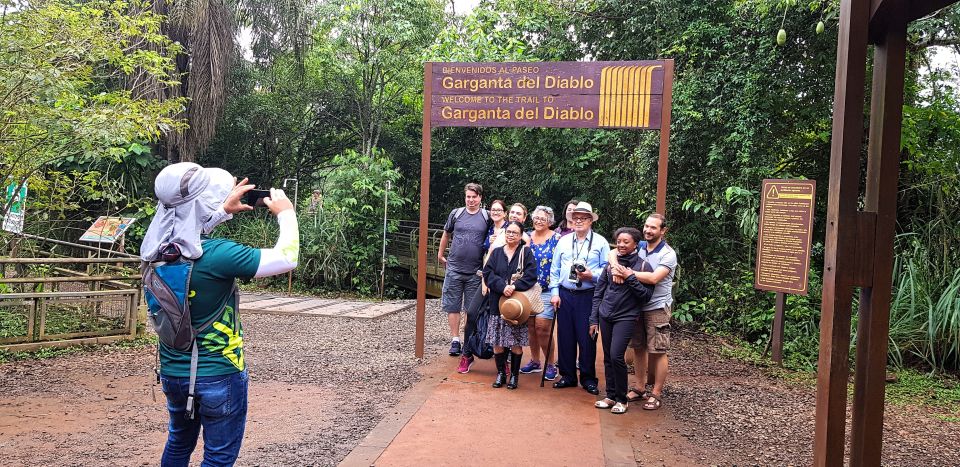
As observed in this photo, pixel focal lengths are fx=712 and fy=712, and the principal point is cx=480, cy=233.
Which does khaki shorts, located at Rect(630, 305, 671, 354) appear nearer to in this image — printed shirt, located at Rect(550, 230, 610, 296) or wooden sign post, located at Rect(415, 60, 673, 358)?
printed shirt, located at Rect(550, 230, 610, 296)

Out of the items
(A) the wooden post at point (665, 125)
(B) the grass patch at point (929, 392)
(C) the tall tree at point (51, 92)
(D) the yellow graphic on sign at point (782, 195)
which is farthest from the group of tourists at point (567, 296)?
(C) the tall tree at point (51, 92)

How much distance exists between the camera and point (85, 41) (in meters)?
7.04

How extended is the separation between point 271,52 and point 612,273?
553 inches

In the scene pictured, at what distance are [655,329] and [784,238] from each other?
2.71 m

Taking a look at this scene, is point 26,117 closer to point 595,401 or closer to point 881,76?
point 595,401

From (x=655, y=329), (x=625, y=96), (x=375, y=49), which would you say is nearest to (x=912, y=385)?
(x=655, y=329)

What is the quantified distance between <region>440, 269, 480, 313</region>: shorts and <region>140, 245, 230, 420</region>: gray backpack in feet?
14.6

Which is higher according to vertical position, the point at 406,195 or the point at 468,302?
the point at 406,195

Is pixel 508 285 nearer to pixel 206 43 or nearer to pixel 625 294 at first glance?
pixel 625 294

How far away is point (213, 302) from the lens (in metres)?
2.85

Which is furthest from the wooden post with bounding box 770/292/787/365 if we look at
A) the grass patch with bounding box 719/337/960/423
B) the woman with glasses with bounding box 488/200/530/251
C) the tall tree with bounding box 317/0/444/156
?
the tall tree with bounding box 317/0/444/156

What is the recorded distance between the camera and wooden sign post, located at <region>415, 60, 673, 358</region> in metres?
6.66

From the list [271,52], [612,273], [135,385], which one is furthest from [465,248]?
[271,52]

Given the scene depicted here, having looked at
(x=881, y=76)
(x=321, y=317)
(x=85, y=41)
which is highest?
(x=85, y=41)
